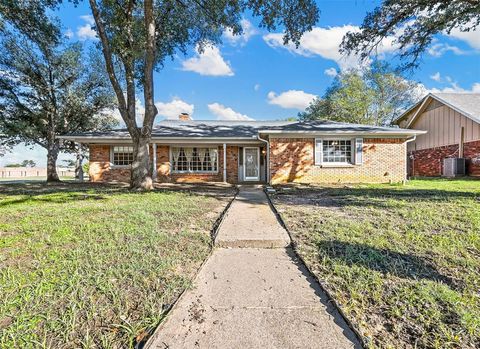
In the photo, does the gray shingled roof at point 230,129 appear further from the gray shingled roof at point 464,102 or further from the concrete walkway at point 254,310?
the concrete walkway at point 254,310

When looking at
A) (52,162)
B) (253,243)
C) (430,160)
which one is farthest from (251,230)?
(430,160)

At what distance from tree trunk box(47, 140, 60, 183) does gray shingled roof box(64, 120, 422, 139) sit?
2.75m

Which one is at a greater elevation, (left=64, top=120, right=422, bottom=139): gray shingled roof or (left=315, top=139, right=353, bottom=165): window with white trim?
(left=64, top=120, right=422, bottom=139): gray shingled roof

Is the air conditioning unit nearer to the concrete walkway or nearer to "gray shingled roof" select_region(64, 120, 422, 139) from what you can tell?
"gray shingled roof" select_region(64, 120, 422, 139)

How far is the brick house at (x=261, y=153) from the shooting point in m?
12.5

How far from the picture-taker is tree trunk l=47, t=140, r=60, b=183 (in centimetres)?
1501

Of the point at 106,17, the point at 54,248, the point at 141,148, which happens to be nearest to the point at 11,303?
the point at 54,248

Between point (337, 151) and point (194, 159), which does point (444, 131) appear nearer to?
point (337, 151)

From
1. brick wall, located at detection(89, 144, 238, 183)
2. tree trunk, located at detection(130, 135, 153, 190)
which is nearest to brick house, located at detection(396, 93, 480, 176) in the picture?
brick wall, located at detection(89, 144, 238, 183)

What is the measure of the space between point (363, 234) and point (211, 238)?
2.41 meters

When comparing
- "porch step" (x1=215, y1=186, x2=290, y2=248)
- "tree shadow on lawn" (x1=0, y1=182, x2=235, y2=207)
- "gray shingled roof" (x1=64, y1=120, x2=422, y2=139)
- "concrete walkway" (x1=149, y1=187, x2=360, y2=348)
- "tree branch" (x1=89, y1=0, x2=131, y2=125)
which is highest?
"tree branch" (x1=89, y1=0, x2=131, y2=125)

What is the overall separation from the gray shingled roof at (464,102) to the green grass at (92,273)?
1773cm

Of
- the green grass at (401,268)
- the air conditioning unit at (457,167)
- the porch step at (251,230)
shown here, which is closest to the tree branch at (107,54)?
the porch step at (251,230)

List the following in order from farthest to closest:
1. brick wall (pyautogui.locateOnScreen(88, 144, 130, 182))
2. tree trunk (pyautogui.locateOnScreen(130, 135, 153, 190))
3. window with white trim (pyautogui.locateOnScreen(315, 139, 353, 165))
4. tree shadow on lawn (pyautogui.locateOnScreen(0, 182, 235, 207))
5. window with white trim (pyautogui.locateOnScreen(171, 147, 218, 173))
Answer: window with white trim (pyautogui.locateOnScreen(171, 147, 218, 173)) < brick wall (pyautogui.locateOnScreen(88, 144, 130, 182)) < window with white trim (pyautogui.locateOnScreen(315, 139, 353, 165)) < tree trunk (pyautogui.locateOnScreen(130, 135, 153, 190)) < tree shadow on lawn (pyautogui.locateOnScreen(0, 182, 235, 207))
